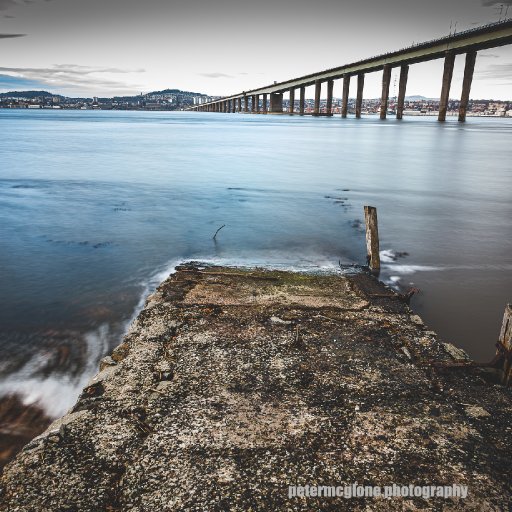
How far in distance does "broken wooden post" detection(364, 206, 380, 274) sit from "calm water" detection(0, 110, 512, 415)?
282 mm

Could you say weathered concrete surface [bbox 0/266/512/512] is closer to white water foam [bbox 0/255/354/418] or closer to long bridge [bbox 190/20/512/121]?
white water foam [bbox 0/255/354/418]

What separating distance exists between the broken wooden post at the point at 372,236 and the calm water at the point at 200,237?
0.93ft

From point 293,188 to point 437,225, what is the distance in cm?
594

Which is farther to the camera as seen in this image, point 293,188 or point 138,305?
point 293,188

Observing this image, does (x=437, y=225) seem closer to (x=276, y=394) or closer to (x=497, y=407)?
(x=497, y=407)

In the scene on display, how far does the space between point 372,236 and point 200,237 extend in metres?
4.01

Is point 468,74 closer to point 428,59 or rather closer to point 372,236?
point 428,59

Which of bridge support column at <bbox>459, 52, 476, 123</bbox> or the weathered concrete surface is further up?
bridge support column at <bbox>459, 52, 476, 123</bbox>

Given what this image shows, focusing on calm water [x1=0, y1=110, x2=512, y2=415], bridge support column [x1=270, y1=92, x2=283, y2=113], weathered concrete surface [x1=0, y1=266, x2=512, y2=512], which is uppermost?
bridge support column [x1=270, y1=92, x2=283, y2=113]

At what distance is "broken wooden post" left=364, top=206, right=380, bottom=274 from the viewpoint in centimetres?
622

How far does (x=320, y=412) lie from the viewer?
271 cm

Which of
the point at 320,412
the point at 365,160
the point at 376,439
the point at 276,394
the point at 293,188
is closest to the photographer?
the point at 376,439

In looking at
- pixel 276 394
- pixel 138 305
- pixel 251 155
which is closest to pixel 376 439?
pixel 276 394

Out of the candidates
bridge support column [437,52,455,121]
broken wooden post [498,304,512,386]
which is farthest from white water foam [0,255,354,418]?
bridge support column [437,52,455,121]
